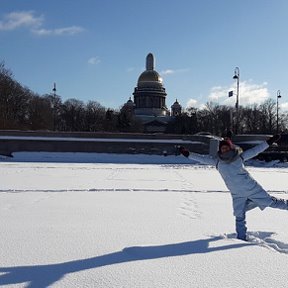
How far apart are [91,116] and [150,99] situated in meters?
26.1

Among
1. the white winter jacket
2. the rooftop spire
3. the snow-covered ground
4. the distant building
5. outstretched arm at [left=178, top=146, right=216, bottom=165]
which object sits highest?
the rooftop spire

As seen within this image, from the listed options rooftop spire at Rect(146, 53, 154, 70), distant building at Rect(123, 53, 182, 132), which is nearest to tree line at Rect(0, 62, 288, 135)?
distant building at Rect(123, 53, 182, 132)

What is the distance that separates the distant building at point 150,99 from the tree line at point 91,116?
535 cm

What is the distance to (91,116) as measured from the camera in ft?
291

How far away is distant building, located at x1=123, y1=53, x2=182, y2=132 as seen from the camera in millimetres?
109394

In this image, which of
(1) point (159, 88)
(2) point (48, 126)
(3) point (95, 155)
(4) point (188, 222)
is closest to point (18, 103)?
(2) point (48, 126)

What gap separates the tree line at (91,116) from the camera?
66250 mm

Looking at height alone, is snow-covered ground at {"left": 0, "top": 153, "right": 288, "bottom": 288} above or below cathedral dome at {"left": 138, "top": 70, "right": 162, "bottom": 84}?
below

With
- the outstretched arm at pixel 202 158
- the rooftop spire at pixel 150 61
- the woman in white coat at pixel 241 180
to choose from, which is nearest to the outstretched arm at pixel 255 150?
the woman in white coat at pixel 241 180

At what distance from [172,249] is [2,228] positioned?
2.62 metres

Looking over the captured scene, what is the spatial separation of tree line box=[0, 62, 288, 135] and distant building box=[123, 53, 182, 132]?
535 cm

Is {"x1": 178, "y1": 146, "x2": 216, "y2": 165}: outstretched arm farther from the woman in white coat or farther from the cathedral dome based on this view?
the cathedral dome

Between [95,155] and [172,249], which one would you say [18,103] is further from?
[172,249]

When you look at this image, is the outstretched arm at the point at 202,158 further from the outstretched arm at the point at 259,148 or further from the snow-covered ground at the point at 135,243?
the snow-covered ground at the point at 135,243
